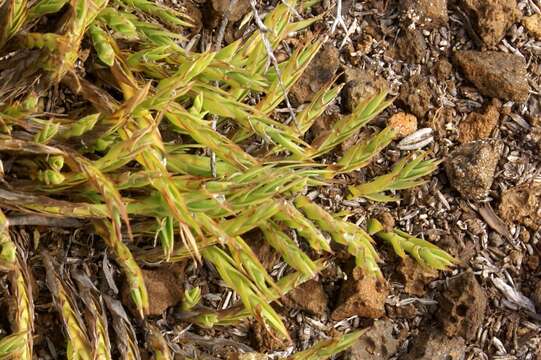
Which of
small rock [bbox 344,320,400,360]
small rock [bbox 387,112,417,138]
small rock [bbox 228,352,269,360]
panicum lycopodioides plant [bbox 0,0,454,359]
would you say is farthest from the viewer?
small rock [bbox 387,112,417,138]

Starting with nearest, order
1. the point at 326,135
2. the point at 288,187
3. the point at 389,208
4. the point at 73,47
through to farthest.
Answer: the point at 73,47 < the point at 288,187 < the point at 326,135 < the point at 389,208

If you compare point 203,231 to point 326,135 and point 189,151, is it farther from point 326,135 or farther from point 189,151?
point 326,135

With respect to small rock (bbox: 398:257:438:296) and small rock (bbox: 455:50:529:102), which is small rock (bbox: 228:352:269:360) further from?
small rock (bbox: 455:50:529:102)

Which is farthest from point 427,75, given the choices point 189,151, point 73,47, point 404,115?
point 73,47

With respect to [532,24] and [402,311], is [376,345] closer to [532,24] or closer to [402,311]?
[402,311]

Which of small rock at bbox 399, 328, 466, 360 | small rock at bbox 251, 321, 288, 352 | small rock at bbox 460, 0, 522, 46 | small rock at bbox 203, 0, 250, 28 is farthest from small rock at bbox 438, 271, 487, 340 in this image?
small rock at bbox 203, 0, 250, 28

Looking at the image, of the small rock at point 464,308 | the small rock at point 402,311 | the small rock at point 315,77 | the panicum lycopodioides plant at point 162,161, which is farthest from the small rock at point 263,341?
the small rock at point 315,77

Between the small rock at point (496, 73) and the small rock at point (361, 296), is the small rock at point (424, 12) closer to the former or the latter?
the small rock at point (496, 73)
